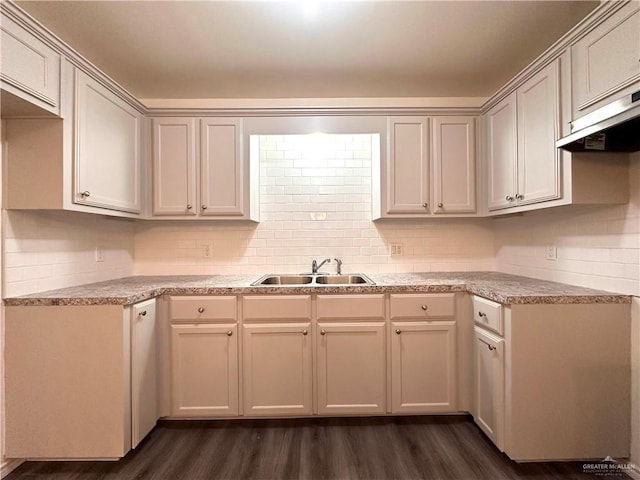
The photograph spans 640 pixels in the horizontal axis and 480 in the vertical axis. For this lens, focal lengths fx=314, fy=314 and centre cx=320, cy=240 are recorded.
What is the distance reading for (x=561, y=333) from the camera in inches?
66.7

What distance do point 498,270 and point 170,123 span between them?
A: 302 centimetres

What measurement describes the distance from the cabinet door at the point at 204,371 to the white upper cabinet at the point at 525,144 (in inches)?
82.0

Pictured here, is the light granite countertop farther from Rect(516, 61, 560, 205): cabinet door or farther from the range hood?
the range hood

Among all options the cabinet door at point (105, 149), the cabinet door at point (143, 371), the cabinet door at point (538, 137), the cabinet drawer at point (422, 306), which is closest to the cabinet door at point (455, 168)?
the cabinet door at point (538, 137)

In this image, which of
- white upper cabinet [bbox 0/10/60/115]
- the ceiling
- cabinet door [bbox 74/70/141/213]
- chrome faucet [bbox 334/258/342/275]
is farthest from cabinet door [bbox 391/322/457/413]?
white upper cabinet [bbox 0/10/60/115]

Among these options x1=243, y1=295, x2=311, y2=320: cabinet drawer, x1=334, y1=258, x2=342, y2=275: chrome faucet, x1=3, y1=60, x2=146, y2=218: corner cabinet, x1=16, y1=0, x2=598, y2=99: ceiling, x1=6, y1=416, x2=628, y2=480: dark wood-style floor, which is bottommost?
x1=6, y1=416, x2=628, y2=480: dark wood-style floor

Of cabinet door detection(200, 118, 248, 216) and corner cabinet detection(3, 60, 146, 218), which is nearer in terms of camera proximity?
corner cabinet detection(3, 60, 146, 218)

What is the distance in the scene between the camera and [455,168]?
2.52m

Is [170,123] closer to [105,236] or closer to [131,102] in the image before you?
[131,102]

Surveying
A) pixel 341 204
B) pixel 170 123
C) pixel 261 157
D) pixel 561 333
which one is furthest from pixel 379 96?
pixel 561 333

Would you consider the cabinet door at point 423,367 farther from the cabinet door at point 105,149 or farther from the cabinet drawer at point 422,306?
the cabinet door at point 105,149

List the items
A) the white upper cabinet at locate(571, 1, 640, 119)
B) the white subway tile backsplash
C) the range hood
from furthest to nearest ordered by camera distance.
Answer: the white subway tile backsplash, the white upper cabinet at locate(571, 1, 640, 119), the range hood

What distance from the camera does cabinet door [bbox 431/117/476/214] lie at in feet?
8.23

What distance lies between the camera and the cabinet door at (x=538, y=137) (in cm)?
175
